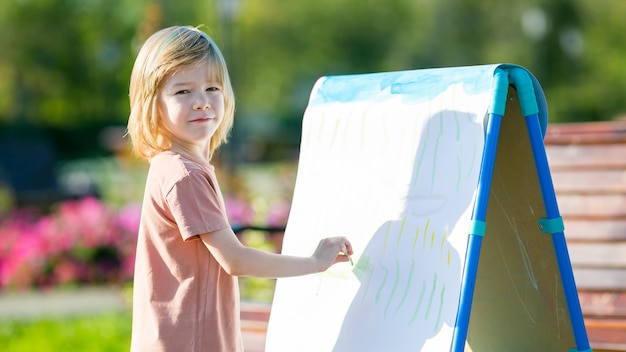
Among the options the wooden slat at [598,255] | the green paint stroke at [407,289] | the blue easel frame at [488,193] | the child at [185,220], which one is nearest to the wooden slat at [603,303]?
the wooden slat at [598,255]

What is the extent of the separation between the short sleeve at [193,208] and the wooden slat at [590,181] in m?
2.05

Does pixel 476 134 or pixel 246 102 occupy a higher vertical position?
pixel 246 102

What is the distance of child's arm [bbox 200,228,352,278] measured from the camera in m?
2.41

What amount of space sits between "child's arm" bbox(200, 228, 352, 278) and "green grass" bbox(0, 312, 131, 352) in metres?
3.20

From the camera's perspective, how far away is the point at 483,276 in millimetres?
2934

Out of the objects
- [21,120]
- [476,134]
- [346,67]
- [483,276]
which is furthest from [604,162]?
[346,67]

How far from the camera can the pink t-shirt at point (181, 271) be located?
2.40 metres

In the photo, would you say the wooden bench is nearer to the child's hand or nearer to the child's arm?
the child's hand

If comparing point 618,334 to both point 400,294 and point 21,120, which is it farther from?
point 21,120

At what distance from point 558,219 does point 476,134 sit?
34 cm

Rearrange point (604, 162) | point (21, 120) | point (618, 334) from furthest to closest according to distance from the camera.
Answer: point (21, 120) < point (604, 162) < point (618, 334)

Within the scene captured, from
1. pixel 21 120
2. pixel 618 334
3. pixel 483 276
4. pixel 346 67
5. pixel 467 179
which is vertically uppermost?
pixel 346 67

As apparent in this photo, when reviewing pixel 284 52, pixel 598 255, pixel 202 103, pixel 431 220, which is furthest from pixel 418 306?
pixel 284 52

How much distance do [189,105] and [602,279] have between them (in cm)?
201
